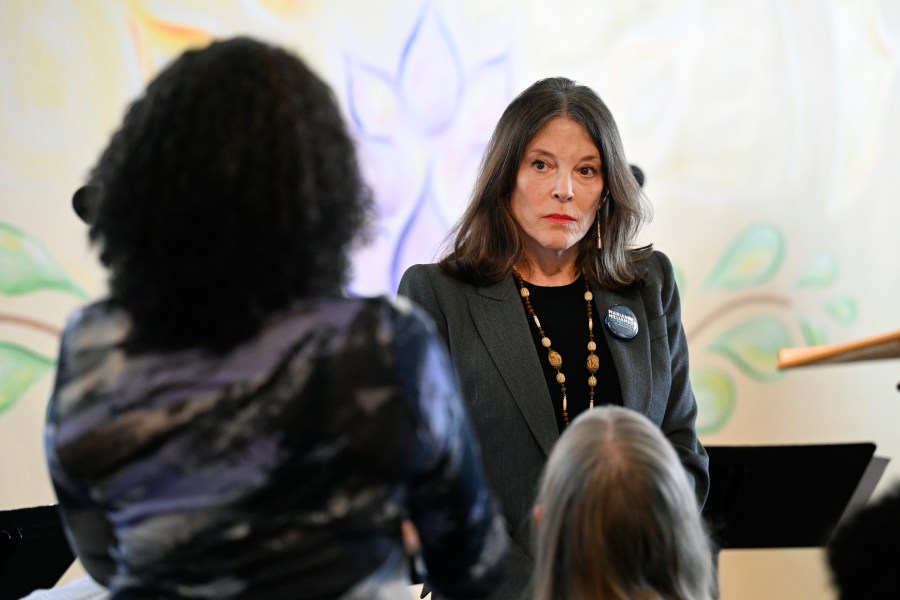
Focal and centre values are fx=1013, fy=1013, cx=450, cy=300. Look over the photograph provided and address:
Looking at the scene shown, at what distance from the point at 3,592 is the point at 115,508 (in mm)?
1276

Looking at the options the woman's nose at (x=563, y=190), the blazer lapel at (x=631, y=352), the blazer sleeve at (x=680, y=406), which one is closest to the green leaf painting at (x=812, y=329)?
the blazer sleeve at (x=680, y=406)

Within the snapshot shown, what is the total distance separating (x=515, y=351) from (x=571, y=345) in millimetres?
133

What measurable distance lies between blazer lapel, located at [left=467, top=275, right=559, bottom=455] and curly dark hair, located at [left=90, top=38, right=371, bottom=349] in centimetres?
92

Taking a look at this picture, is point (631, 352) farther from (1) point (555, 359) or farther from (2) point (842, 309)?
(2) point (842, 309)

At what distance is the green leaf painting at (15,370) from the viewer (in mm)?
3105

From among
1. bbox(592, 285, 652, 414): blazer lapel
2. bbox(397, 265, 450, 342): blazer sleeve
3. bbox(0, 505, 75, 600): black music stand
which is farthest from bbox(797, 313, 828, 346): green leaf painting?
bbox(0, 505, 75, 600): black music stand

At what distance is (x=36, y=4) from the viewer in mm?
3072

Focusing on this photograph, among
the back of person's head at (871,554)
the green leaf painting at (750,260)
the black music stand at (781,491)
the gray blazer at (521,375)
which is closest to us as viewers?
the back of person's head at (871,554)

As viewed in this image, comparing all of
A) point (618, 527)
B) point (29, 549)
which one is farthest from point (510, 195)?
point (29, 549)

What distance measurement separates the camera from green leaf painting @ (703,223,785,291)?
388 cm

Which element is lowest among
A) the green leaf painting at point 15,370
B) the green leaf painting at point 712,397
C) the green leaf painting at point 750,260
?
the green leaf painting at point 712,397

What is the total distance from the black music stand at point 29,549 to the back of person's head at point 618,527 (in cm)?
126

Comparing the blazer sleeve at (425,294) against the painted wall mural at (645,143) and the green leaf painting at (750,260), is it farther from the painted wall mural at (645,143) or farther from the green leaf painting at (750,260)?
the green leaf painting at (750,260)

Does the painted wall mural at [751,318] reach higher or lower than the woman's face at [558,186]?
lower
